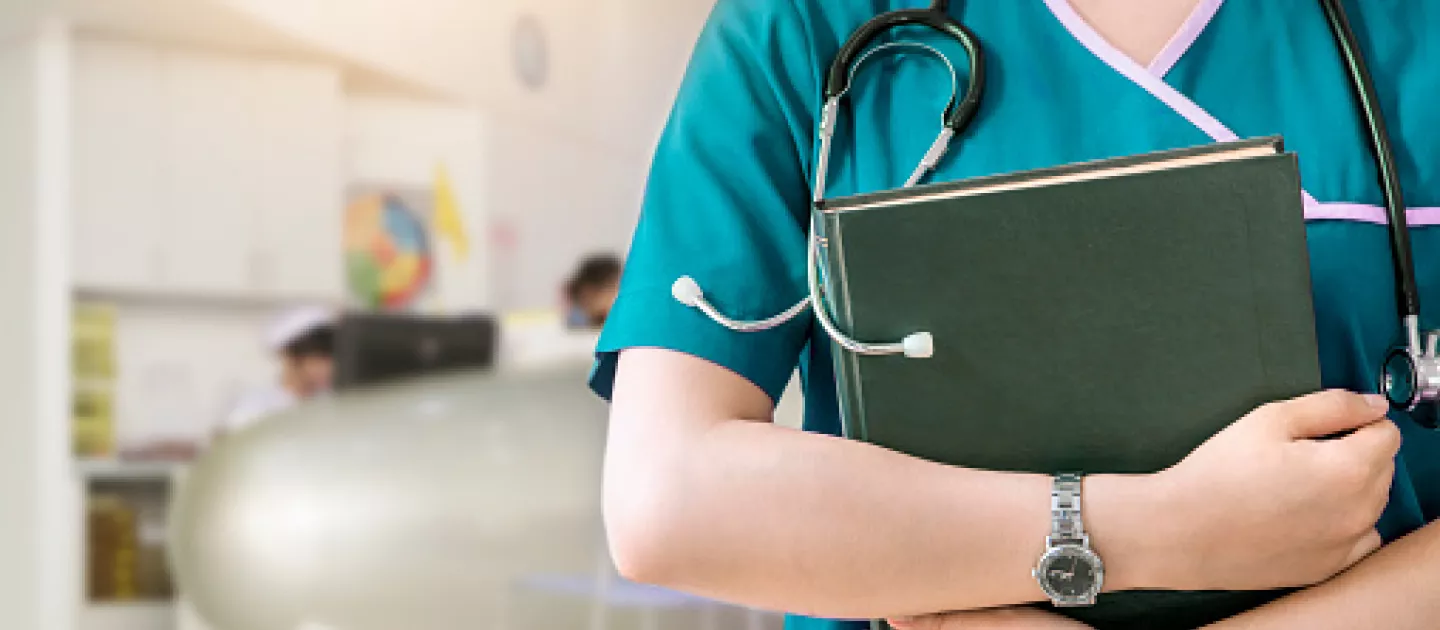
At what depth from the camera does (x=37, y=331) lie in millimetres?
4602

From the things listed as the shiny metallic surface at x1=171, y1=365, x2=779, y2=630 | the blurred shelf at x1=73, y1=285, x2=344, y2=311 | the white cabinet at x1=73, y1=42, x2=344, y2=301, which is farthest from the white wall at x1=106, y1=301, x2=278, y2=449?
the shiny metallic surface at x1=171, y1=365, x2=779, y2=630

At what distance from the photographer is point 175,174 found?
4.90 metres

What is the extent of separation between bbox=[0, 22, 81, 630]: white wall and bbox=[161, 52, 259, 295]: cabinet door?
391 millimetres

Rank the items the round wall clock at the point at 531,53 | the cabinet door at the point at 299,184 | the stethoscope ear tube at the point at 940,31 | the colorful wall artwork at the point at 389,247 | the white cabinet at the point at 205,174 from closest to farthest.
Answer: the stethoscope ear tube at the point at 940,31, the white cabinet at the point at 205,174, the cabinet door at the point at 299,184, the colorful wall artwork at the point at 389,247, the round wall clock at the point at 531,53

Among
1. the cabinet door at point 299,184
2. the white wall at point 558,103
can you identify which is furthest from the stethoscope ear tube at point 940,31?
the white wall at point 558,103

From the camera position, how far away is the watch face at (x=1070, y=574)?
51 centimetres

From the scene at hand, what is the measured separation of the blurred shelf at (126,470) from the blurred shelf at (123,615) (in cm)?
39

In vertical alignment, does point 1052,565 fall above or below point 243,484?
above

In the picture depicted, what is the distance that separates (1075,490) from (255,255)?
16.2 ft

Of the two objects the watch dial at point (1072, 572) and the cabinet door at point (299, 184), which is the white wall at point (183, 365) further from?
the watch dial at point (1072, 572)

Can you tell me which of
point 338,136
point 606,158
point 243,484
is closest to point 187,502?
point 243,484

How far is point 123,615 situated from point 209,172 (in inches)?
58.0

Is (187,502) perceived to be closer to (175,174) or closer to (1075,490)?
(1075,490)

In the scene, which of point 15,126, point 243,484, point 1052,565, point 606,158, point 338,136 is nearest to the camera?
point 1052,565
